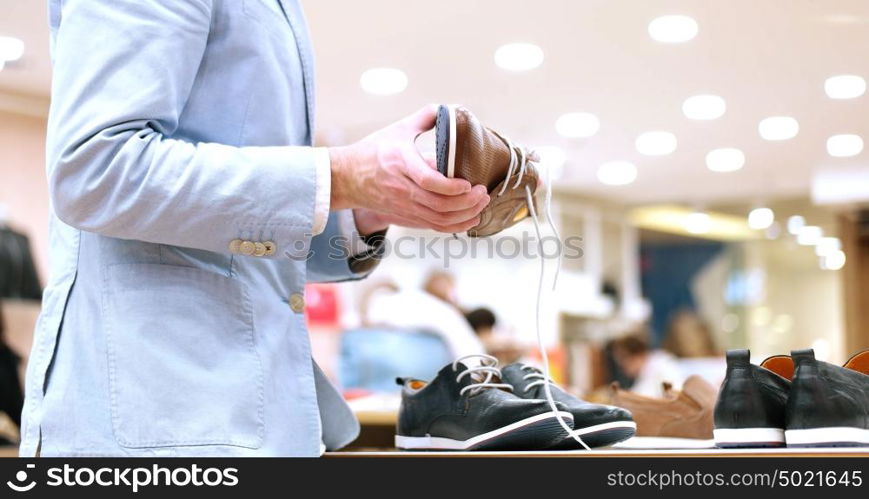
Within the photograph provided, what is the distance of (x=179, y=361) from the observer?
0.89 meters

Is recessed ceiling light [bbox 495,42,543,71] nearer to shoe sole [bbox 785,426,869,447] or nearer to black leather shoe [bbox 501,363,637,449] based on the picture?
black leather shoe [bbox 501,363,637,449]

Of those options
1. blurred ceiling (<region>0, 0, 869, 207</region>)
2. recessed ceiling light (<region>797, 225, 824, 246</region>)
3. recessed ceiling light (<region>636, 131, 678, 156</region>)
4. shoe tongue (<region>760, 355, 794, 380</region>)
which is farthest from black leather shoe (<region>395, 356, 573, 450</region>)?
recessed ceiling light (<region>797, 225, 824, 246</region>)

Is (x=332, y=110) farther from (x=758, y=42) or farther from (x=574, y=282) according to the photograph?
(x=574, y=282)

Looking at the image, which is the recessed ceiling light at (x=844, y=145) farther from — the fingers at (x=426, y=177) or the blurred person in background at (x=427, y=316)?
the fingers at (x=426, y=177)

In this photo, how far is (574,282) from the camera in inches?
356

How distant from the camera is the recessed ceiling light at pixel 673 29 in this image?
4.62 m

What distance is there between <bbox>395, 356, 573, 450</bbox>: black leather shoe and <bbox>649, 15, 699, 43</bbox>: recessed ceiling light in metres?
3.82

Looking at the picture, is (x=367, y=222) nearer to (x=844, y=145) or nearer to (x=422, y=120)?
(x=422, y=120)

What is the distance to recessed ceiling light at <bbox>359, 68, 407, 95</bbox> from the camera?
217 inches

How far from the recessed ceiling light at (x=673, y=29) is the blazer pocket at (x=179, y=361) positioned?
4.04 m

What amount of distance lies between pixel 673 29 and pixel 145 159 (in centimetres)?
424

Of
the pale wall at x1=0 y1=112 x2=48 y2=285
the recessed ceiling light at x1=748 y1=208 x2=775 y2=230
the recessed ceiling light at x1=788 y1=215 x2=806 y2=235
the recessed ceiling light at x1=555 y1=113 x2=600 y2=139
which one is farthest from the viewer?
the recessed ceiling light at x1=748 y1=208 x2=775 y2=230

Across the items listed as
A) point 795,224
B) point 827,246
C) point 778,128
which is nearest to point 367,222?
point 778,128

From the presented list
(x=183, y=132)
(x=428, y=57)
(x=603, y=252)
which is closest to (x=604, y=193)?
(x=603, y=252)
